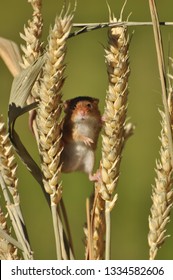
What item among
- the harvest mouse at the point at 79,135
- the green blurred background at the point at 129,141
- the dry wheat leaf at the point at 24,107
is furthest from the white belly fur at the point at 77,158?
the green blurred background at the point at 129,141

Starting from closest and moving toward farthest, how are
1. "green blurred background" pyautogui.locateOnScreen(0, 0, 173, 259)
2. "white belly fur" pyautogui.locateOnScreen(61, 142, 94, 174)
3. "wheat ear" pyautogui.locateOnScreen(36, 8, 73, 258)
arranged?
"wheat ear" pyautogui.locateOnScreen(36, 8, 73, 258), "white belly fur" pyautogui.locateOnScreen(61, 142, 94, 174), "green blurred background" pyautogui.locateOnScreen(0, 0, 173, 259)

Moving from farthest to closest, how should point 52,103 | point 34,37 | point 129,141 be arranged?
point 129,141 → point 34,37 → point 52,103

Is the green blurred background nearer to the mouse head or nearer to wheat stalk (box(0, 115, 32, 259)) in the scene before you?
the mouse head

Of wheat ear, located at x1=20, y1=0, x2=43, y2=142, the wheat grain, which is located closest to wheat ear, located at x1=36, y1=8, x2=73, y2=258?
the wheat grain

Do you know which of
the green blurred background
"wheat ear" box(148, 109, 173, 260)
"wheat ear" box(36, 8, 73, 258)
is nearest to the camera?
"wheat ear" box(36, 8, 73, 258)

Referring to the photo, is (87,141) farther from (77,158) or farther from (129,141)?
(129,141)

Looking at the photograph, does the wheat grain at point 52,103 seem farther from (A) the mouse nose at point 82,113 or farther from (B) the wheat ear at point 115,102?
(A) the mouse nose at point 82,113

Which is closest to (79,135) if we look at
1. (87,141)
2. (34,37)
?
(87,141)
